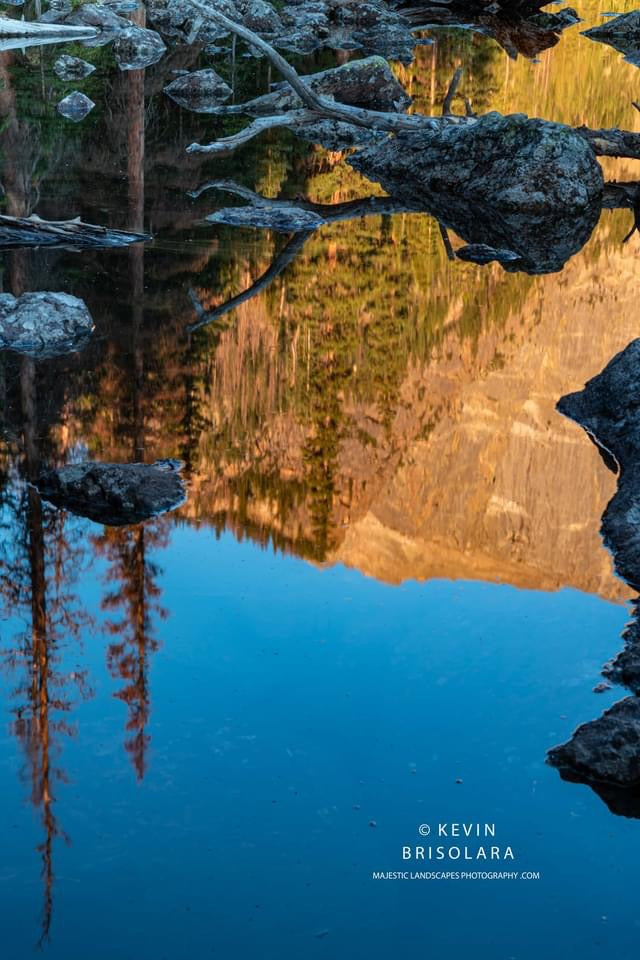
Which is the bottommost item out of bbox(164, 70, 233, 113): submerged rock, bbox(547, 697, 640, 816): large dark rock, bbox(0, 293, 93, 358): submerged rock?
bbox(164, 70, 233, 113): submerged rock

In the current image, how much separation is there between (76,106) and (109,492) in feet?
57.3

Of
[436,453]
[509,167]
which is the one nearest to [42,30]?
[509,167]

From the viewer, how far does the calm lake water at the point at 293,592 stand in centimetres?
499

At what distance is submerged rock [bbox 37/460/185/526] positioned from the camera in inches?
323

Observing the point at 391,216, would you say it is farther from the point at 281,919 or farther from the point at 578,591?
the point at 281,919

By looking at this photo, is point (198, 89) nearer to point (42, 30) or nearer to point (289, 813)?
point (42, 30)

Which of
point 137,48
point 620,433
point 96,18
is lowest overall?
point 137,48

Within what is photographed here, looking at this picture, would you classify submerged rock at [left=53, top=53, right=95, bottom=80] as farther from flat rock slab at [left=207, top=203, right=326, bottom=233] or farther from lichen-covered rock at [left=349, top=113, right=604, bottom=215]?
flat rock slab at [left=207, top=203, right=326, bottom=233]

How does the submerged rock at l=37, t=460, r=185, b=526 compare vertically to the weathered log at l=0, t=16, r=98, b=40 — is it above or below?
above

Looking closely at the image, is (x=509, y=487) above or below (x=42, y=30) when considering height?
below

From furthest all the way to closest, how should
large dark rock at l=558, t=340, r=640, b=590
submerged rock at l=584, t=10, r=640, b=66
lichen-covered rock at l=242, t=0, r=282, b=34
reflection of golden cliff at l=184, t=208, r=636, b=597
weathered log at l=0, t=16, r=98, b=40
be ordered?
submerged rock at l=584, t=10, r=640, b=66
lichen-covered rock at l=242, t=0, r=282, b=34
weathered log at l=0, t=16, r=98, b=40
reflection of golden cliff at l=184, t=208, r=636, b=597
large dark rock at l=558, t=340, r=640, b=590

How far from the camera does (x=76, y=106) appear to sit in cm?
2380

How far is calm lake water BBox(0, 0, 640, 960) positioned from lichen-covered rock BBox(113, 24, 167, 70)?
1624cm

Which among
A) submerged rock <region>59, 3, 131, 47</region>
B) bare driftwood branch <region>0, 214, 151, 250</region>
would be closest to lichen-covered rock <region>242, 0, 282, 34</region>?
submerged rock <region>59, 3, 131, 47</region>
